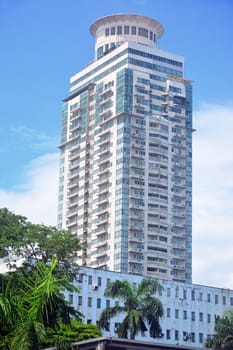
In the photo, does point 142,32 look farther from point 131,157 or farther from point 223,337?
point 223,337

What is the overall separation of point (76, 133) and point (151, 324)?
8230cm

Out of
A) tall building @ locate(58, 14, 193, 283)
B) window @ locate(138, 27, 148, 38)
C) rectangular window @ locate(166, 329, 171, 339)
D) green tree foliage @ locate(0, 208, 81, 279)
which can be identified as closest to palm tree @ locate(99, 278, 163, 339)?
green tree foliage @ locate(0, 208, 81, 279)

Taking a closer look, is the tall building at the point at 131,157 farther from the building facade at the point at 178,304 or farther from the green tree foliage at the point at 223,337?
the green tree foliage at the point at 223,337

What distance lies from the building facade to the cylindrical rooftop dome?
179 ft

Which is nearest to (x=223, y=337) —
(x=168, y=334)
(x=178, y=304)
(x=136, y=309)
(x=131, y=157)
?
(x=136, y=309)

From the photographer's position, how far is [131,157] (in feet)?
410

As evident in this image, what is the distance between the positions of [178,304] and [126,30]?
5909 centimetres

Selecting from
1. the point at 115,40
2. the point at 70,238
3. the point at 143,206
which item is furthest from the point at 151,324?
the point at 115,40

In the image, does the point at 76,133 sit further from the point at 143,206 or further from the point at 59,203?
the point at 143,206

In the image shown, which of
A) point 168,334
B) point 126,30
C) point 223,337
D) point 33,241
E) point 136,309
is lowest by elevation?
point 223,337

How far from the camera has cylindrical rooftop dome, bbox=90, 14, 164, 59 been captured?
13388 centimetres

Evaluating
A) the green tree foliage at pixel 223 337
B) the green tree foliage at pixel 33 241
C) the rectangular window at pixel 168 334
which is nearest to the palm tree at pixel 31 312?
the green tree foliage at pixel 33 241

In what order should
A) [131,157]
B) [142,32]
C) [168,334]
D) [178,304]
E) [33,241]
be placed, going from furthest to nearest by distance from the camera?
[142,32], [131,157], [178,304], [168,334], [33,241]

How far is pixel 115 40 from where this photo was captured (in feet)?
443
